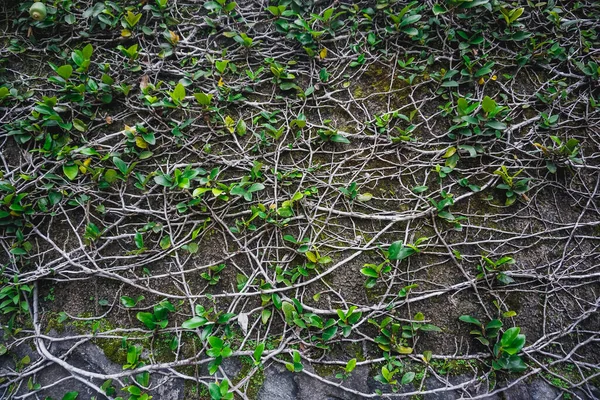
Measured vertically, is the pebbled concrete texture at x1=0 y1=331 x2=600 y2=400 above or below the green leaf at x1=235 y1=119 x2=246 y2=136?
below

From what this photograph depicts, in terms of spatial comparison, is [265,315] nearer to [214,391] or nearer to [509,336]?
[214,391]

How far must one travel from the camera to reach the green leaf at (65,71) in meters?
1.65

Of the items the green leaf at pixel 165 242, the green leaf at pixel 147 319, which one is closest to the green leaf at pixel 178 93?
the green leaf at pixel 165 242

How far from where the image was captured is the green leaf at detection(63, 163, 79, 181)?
1548 millimetres

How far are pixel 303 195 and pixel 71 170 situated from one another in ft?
3.67

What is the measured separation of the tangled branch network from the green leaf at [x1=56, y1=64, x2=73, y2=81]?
6 centimetres

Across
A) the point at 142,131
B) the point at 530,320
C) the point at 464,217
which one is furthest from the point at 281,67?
the point at 530,320

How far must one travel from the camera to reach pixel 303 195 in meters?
1.54

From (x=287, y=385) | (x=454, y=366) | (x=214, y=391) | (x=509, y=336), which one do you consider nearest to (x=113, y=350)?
(x=214, y=391)

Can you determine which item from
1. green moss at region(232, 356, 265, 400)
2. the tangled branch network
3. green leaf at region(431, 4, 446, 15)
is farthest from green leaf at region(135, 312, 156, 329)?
green leaf at region(431, 4, 446, 15)

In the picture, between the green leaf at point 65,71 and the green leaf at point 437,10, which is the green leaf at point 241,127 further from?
the green leaf at point 437,10

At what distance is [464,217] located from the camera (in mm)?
1523

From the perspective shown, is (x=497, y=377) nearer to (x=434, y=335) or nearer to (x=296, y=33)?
(x=434, y=335)

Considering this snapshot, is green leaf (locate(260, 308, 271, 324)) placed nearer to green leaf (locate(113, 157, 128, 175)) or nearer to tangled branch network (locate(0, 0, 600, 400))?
tangled branch network (locate(0, 0, 600, 400))
